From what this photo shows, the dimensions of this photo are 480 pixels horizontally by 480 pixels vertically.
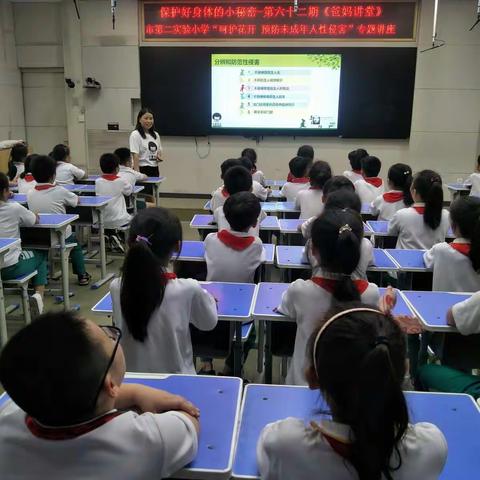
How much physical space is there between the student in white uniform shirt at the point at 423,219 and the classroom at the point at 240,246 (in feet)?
0.05

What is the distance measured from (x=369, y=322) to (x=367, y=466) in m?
0.25

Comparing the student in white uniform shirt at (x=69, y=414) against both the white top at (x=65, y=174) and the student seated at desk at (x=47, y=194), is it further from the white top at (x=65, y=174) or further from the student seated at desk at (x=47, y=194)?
the white top at (x=65, y=174)

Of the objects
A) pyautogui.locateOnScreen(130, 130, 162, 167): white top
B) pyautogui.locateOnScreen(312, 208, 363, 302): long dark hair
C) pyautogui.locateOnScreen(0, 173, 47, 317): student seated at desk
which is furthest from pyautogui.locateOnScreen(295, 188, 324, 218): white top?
pyautogui.locateOnScreen(130, 130, 162, 167): white top

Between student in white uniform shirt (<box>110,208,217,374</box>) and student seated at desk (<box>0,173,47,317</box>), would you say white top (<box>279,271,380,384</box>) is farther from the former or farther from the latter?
student seated at desk (<box>0,173,47,317</box>)

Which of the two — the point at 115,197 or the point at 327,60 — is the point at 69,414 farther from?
the point at 327,60

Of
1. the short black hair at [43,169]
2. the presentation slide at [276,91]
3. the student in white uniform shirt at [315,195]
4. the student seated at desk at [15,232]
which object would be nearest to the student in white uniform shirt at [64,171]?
the short black hair at [43,169]

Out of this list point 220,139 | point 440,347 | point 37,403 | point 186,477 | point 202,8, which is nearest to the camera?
point 37,403

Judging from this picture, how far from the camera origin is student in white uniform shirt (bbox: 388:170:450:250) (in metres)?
3.07

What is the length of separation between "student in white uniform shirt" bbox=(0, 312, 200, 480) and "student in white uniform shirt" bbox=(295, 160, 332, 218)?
10.2ft

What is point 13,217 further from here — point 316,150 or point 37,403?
point 316,150

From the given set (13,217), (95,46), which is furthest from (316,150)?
(13,217)

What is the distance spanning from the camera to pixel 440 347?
2066 millimetres

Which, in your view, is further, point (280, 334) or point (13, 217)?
point (13, 217)

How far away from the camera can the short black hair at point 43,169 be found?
3885 mm
